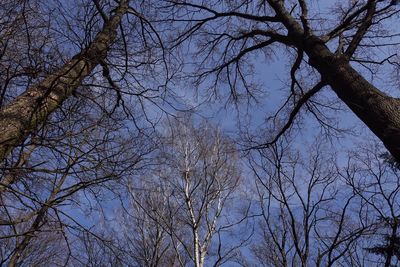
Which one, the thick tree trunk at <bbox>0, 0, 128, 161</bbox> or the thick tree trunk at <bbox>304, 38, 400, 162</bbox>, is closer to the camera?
the thick tree trunk at <bbox>0, 0, 128, 161</bbox>

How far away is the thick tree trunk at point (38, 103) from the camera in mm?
2744

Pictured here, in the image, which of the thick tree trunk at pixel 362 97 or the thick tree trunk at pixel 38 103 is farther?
the thick tree trunk at pixel 362 97

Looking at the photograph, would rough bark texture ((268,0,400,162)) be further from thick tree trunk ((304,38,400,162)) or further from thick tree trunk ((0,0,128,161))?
thick tree trunk ((0,0,128,161))

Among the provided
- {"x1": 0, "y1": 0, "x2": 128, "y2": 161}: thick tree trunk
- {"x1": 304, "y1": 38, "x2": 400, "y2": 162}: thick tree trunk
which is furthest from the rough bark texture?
{"x1": 0, "y1": 0, "x2": 128, "y2": 161}: thick tree trunk

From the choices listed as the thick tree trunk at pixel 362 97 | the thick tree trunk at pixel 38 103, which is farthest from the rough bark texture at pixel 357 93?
the thick tree trunk at pixel 38 103

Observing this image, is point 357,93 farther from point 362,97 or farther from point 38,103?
point 38,103

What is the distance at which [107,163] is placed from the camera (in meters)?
3.13

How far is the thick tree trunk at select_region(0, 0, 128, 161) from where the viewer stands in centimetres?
274

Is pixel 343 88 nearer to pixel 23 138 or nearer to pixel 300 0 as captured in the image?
pixel 300 0

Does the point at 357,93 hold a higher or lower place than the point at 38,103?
higher

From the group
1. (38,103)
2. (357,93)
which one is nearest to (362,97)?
(357,93)

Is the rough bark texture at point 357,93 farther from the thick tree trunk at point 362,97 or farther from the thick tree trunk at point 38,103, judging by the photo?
the thick tree trunk at point 38,103

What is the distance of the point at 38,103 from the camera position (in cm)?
294

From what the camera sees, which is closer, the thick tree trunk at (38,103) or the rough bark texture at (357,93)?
the thick tree trunk at (38,103)
